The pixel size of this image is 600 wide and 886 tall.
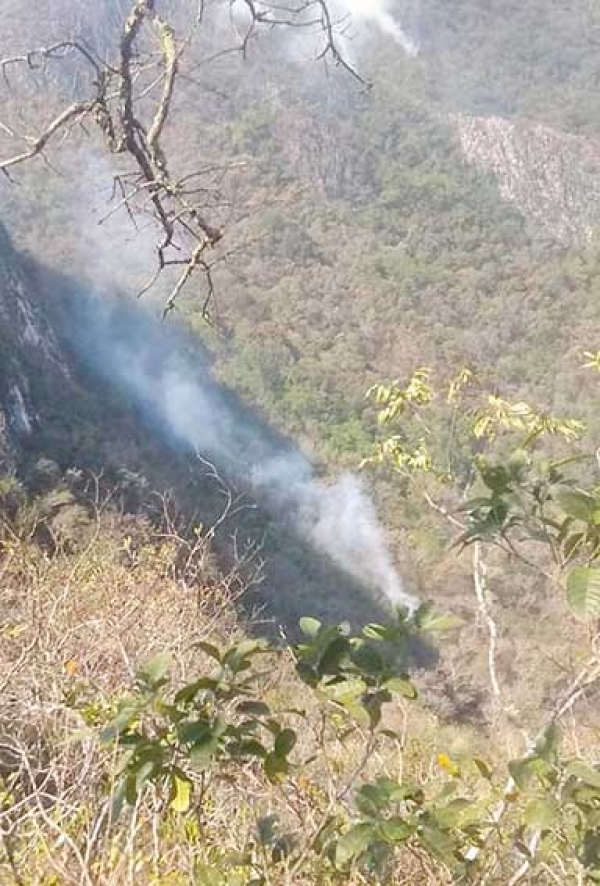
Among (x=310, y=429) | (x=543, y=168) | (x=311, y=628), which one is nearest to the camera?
(x=311, y=628)

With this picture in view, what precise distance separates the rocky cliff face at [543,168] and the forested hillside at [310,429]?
1.17 feet

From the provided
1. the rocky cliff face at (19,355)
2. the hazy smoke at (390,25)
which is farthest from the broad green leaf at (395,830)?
the hazy smoke at (390,25)

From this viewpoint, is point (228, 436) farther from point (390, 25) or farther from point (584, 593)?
point (390, 25)

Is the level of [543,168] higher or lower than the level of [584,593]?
higher

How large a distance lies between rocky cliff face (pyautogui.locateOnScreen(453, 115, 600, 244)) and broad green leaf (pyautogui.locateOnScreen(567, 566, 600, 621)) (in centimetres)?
6068

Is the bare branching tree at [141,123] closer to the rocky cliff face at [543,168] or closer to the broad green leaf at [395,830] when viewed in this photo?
the broad green leaf at [395,830]

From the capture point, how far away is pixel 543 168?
65938 mm

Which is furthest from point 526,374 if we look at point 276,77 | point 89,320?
point 276,77

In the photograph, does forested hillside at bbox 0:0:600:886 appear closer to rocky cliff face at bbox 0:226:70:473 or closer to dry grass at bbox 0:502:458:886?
dry grass at bbox 0:502:458:886

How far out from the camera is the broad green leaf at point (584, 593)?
1043 millimetres

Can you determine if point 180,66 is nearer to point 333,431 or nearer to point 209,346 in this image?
point 333,431

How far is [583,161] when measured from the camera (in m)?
67.9

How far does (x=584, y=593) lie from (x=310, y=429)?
4349 cm

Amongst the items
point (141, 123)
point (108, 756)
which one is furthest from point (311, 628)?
point (141, 123)
